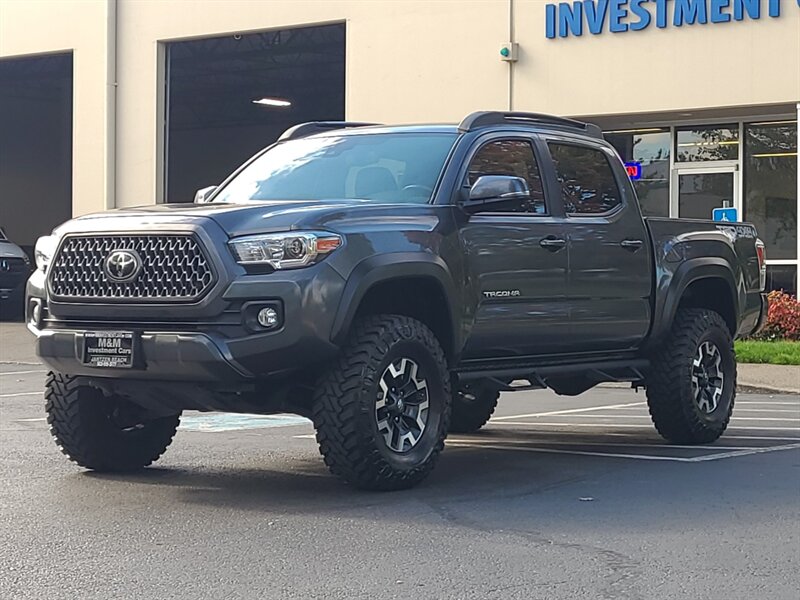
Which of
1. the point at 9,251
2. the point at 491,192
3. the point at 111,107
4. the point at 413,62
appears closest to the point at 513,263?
the point at 491,192

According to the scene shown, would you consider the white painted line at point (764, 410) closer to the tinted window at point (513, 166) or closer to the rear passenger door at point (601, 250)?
the rear passenger door at point (601, 250)

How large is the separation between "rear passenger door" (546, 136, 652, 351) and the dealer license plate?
2.84 m

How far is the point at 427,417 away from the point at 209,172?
3906cm

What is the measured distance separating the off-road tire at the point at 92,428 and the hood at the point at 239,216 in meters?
0.95

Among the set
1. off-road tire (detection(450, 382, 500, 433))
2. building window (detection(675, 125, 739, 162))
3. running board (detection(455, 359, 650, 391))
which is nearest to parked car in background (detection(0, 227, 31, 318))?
building window (detection(675, 125, 739, 162))

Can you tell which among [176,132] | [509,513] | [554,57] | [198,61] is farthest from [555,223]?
[176,132]

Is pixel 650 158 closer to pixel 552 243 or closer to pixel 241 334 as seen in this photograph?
pixel 552 243

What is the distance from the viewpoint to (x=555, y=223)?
8609 millimetres

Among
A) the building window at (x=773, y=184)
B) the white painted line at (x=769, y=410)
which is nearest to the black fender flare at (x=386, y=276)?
the white painted line at (x=769, y=410)

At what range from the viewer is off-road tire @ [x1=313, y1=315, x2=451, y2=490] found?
712 centimetres

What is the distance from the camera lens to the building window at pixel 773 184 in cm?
2122

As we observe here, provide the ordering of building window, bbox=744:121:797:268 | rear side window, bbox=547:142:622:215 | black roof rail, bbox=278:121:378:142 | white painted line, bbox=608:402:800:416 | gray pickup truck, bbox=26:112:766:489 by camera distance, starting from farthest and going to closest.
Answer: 1. building window, bbox=744:121:797:268
2. white painted line, bbox=608:402:800:416
3. black roof rail, bbox=278:121:378:142
4. rear side window, bbox=547:142:622:215
5. gray pickup truck, bbox=26:112:766:489

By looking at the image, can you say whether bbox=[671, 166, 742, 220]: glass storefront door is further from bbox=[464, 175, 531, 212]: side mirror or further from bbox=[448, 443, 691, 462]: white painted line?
bbox=[464, 175, 531, 212]: side mirror

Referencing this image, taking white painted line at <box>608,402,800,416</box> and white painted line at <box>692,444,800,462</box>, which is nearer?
white painted line at <box>692,444,800,462</box>
